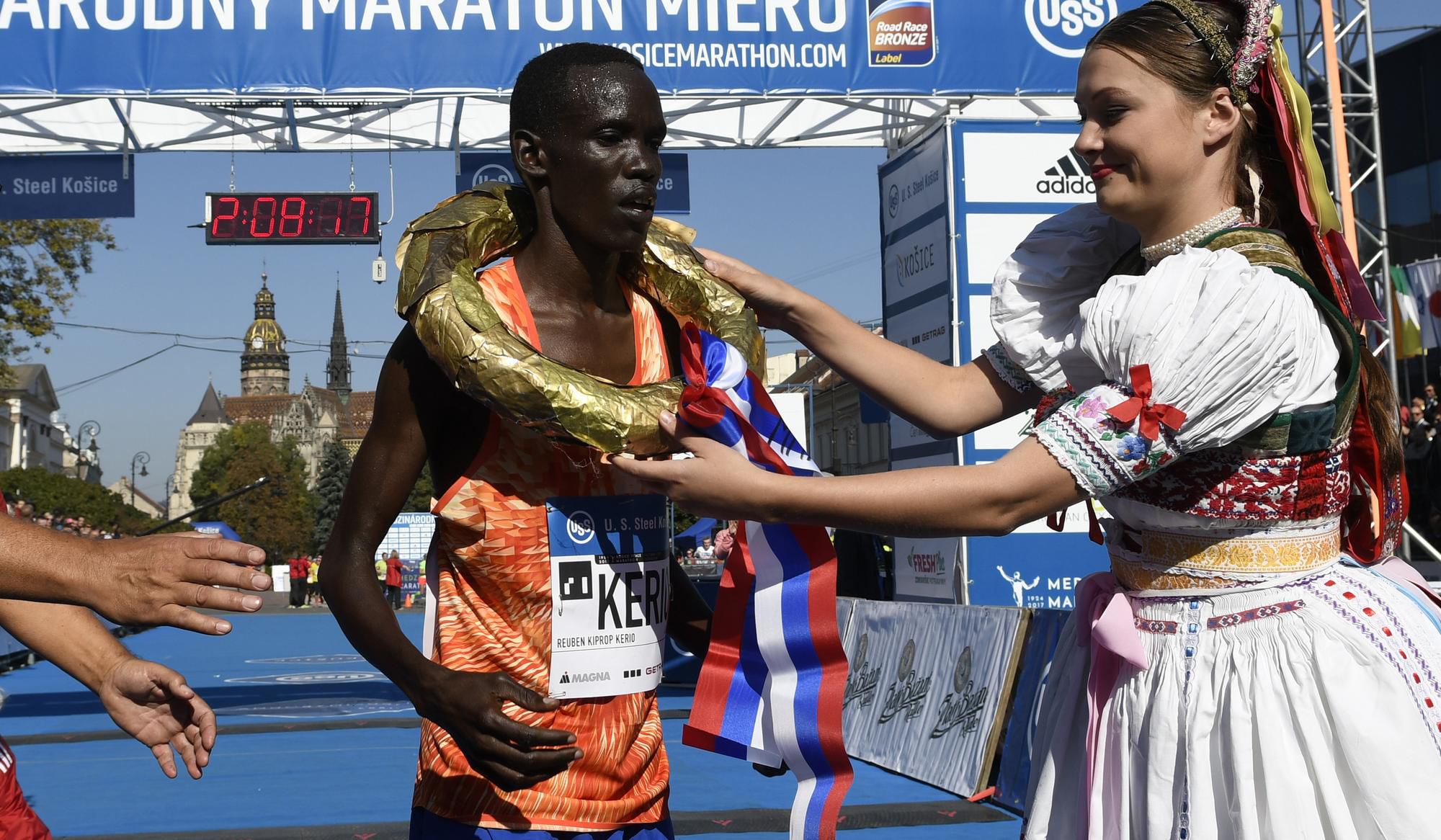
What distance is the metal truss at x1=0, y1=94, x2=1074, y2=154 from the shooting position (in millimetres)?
11453

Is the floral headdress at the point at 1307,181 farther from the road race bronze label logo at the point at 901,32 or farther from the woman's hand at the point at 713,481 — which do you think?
the road race bronze label logo at the point at 901,32

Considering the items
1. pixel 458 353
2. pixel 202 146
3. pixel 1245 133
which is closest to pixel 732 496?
pixel 458 353

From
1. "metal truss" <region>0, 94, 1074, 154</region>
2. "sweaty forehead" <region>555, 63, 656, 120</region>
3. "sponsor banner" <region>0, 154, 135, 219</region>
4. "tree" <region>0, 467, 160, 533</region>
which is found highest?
"metal truss" <region>0, 94, 1074, 154</region>

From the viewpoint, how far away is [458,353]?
2.07 m

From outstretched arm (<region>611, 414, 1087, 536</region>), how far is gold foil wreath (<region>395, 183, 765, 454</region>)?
23 cm

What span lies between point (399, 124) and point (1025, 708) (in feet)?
26.7

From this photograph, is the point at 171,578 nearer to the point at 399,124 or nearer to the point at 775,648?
the point at 775,648

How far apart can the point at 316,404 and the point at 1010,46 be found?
154844mm

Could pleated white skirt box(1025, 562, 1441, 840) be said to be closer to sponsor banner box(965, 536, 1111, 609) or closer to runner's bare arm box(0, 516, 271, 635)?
runner's bare arm box(0, 516, 271, 635)

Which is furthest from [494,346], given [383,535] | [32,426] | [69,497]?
[32,426]

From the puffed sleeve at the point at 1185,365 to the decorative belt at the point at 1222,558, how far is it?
205 millimetres

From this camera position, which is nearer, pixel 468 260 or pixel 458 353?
pixel 458 353

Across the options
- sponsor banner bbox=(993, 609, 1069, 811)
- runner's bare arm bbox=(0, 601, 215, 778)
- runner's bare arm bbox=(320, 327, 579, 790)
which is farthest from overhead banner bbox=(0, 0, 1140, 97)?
runner's bare arm bbox=(320, 327, 579, 790)

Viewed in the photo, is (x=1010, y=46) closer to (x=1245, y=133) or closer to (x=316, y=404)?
(x=1245, y=133)
